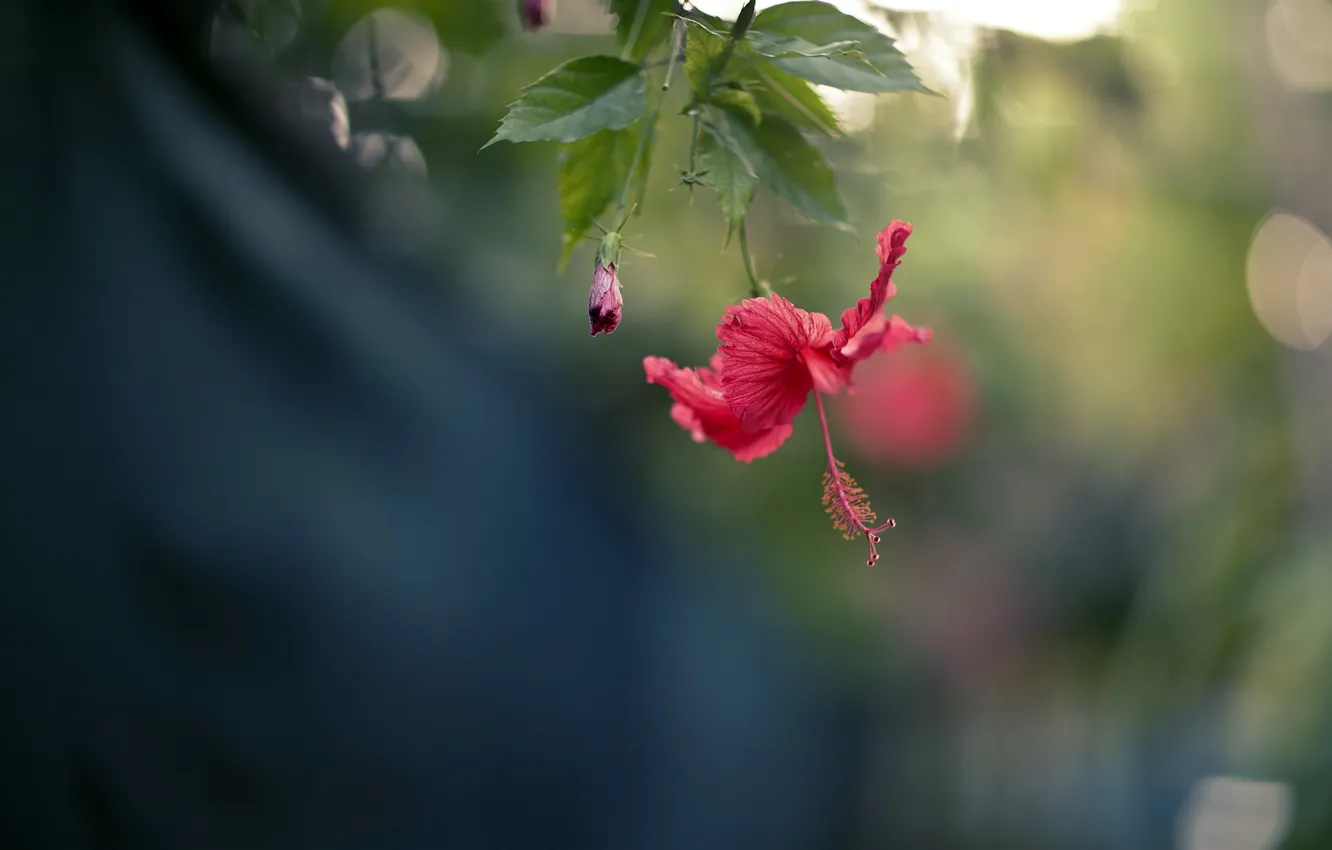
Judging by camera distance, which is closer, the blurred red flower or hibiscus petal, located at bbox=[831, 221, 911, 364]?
hibiscus petal, located at bbox=[831, 221, 911, 364]

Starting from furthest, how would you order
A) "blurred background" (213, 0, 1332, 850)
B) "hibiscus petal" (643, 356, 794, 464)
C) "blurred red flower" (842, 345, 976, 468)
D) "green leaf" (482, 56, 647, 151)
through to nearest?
"blurred red flower" (842, 345, 976, 468) → "blurred background" (213, 0, 1332, 850) → "hibiscus petal" (643, 356, 794, 464) → "green leaf" (482, 56, 647, 151)

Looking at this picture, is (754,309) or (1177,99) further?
(1177,99)

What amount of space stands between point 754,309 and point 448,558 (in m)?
1.64

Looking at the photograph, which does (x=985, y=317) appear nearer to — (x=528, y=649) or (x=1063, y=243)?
(x=1063, y=243)

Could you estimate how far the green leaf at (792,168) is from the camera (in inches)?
24.4

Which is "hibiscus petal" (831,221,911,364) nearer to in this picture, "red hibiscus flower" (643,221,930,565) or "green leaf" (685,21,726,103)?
"red hibiscus flower" (643,221,930,565)

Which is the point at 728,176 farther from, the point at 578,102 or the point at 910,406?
the point at 910,406

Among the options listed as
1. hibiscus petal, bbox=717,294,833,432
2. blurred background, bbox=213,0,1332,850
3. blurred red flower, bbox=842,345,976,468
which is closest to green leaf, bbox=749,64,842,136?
hibiscus petal, bbox=717,294,833,432

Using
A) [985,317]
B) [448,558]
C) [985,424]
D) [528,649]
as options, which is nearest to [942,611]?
[985,424]

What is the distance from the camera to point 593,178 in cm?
63

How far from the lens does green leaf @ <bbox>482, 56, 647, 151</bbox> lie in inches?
21.6

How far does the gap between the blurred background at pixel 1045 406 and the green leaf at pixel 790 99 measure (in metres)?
0.90

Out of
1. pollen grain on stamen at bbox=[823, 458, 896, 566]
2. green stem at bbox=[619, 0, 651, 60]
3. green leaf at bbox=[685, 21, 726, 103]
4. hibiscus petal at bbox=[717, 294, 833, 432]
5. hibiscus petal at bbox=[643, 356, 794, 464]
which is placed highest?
green stem at bbox=[619, 0, 651, 60]

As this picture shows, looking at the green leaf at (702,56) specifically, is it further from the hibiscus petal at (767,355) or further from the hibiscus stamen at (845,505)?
the hibiscus stamen at (845,505)
